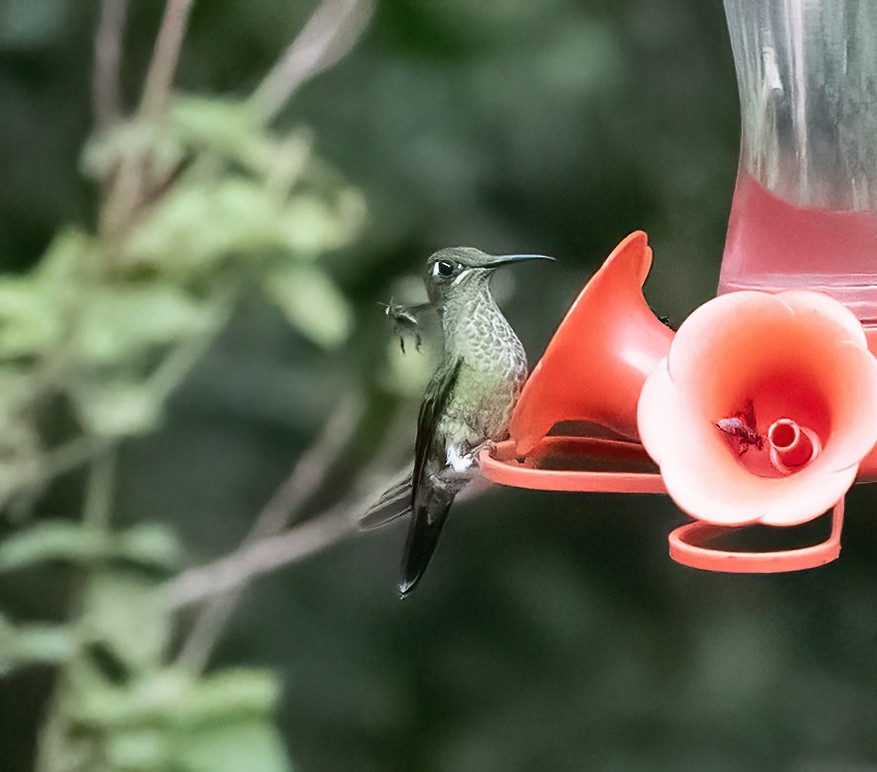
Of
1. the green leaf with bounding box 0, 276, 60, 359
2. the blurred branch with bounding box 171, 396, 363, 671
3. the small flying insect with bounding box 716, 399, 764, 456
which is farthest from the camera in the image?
the blurred branch with bounding box 171, 396, 363, 671

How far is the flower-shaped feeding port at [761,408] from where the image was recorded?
1064 mm

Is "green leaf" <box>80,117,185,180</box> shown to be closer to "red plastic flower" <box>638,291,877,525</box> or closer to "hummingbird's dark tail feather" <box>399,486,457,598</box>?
"hummingbird's dark tail feather" <box>399,486,457,598</box>

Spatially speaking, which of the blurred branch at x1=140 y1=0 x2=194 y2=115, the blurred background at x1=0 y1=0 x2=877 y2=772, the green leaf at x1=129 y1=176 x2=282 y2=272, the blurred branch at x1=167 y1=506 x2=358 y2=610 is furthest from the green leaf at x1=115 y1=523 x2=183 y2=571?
the blurred branch at x1=140 y1=0 x2=194 y2=115

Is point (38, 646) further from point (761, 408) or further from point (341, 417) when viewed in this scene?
point (761, 408)

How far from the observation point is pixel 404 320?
1.28 metres

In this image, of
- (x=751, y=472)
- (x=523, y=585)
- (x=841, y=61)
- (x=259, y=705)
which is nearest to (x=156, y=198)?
(x=259, y=705)

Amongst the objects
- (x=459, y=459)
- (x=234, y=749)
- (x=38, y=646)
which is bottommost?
(x=234, y=749)

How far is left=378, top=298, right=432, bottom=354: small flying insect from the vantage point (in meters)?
1.28

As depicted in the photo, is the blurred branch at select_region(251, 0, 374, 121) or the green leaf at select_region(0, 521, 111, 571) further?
the blurred branch at select_region(251, 0, 374, 121)

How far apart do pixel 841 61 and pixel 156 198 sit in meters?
1.46

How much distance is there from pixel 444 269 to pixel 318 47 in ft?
4.13

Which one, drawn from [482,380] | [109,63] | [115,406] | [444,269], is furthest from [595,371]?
[109,63]

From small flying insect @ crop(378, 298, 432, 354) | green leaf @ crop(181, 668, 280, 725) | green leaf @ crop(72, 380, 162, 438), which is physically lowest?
green leaf @ crop(181, 668, 280, 725)

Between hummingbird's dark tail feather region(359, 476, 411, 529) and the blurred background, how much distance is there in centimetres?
91
